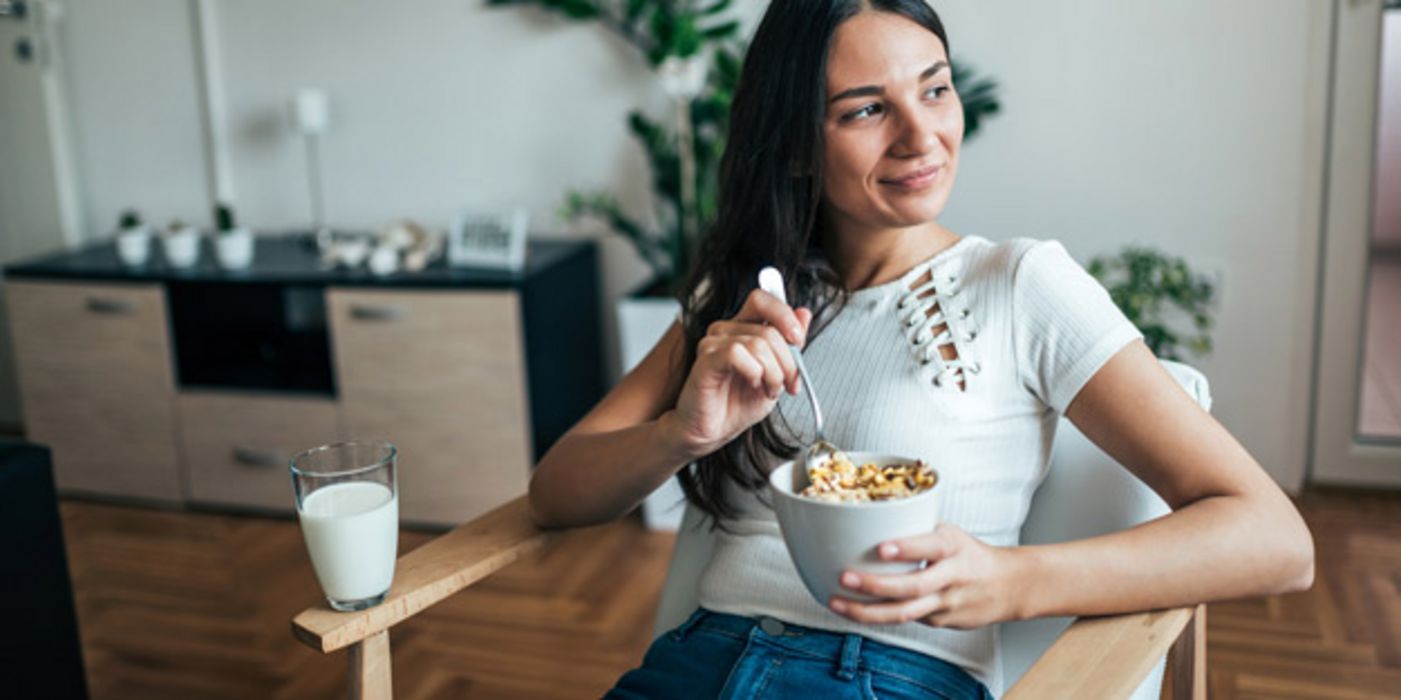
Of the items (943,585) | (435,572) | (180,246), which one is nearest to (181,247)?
(180,246)

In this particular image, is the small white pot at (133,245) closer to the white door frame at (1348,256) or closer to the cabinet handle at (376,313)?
the cabinet handle at (376,313)

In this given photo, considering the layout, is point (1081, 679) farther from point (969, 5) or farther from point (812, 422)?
point (969, 5)

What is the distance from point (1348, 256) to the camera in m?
2.91

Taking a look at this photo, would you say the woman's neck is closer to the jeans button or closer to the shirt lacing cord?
the shirt lacing cord

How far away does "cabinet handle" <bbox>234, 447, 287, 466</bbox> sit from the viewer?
3.18 meters

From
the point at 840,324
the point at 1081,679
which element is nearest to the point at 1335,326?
the point at 840,324

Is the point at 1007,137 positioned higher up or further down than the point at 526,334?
higher up

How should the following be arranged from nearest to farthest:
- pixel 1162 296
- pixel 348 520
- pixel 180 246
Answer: pixel 348 520 < pixel 1162 296 < pixel 180 246

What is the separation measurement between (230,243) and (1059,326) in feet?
8.06

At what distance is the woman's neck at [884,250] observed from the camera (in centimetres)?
142

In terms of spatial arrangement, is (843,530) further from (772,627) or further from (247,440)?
(247,440)

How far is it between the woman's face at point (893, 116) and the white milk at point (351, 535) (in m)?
0.58

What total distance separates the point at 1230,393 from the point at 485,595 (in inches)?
69.6

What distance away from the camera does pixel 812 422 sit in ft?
4.53
